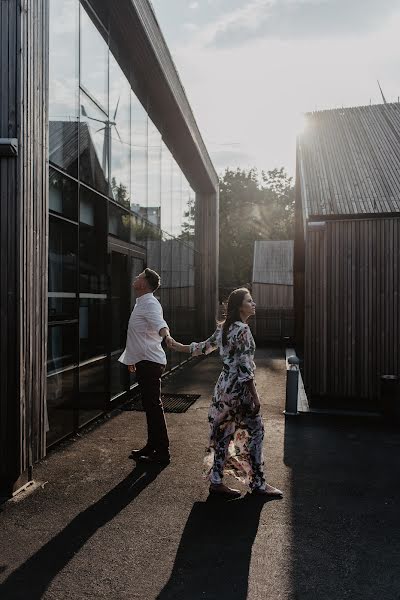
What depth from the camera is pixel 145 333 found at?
5.52 metres

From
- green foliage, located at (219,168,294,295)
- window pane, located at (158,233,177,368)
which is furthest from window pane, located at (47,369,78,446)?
green foliage, located at (219,168,294,295)

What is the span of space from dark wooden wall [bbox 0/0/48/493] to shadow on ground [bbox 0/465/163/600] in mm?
889

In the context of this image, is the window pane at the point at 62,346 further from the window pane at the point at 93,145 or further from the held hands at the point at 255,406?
the held hands at the point at 255,406

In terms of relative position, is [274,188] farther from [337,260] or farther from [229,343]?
[229,343]

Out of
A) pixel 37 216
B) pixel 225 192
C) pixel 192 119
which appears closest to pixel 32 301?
pixel 37 216

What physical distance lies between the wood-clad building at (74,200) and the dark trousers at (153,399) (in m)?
1.03

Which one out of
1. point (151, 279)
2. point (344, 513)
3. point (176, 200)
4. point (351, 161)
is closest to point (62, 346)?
point (151, 279)

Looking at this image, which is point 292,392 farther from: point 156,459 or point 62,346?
point 62,346

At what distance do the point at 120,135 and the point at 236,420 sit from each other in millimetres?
6066

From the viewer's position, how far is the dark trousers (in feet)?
18.0

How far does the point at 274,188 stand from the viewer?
60250 millimetres

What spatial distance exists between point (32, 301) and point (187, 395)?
18.3ft

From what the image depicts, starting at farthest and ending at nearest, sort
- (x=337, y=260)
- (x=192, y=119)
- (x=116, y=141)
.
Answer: (x=192, y=119) < (x=337, y=260) < (x=116, y=141)

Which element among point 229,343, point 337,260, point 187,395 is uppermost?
point 337,260
